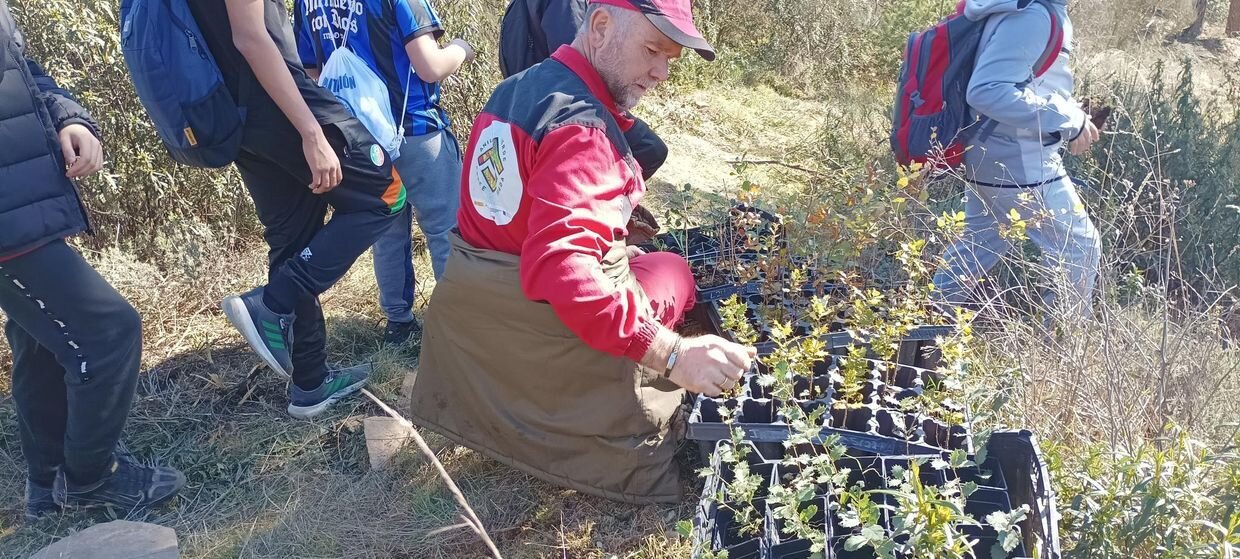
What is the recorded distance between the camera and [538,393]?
2627mm

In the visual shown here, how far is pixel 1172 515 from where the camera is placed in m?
1.90

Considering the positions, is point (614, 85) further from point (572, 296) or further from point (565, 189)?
point (572, 296)

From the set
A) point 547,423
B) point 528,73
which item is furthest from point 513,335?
point 528,73

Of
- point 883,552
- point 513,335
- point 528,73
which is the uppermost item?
point 528,73

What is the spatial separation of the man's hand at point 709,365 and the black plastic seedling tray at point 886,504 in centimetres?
Result: 17

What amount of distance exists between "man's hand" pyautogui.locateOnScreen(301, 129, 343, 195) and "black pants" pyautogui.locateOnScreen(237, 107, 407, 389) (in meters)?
0.07

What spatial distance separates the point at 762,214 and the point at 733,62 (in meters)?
5.16

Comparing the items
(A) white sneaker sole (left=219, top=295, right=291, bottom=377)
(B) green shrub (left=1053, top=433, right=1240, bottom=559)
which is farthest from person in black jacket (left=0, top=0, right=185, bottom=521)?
(B) green shrub (left=1053, top=433, right=1240, bottom=559)

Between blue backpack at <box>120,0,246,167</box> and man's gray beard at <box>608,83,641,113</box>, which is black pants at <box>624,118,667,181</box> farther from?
blue backpack at <box>120,0,246,167</box>

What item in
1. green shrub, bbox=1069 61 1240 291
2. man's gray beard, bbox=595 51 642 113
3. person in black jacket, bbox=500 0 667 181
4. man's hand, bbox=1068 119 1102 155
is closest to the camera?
man's gray beard, bbox=595 51 642 113

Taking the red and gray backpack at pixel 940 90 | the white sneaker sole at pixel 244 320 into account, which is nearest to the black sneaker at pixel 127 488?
the white sneaker sole at pixel 244 320

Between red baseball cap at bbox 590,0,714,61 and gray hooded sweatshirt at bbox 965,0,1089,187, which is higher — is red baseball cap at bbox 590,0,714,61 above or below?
above

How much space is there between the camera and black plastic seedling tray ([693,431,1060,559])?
198 centimetres

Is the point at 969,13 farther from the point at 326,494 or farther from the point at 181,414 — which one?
the point at 181,414
